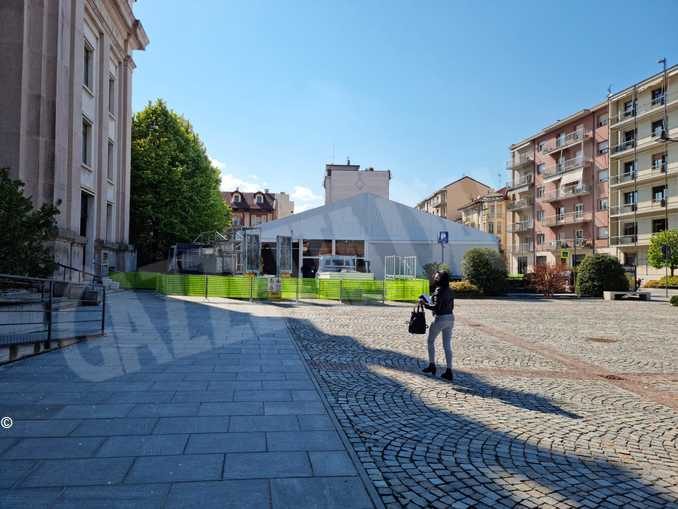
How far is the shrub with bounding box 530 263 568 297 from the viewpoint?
27781 millimetres

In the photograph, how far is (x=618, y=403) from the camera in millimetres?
6027

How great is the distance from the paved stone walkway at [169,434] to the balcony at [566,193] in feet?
172

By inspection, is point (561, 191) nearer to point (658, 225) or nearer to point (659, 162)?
point (659, 162)

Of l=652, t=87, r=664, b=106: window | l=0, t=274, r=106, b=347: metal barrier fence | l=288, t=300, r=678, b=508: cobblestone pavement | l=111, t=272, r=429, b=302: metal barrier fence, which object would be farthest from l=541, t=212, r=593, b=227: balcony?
l=0, t=274, r=106, b=347: metal barrier fence

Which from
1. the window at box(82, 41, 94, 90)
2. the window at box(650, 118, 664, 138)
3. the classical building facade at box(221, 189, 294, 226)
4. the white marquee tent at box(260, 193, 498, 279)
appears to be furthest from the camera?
the classical building facade at box(221, 189, 294, 226)

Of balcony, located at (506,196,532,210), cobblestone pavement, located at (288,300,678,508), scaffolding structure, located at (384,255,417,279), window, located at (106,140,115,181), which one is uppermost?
balcony, located at (506,196,532,210)

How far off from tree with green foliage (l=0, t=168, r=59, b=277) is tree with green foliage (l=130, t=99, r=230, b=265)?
1004 inches

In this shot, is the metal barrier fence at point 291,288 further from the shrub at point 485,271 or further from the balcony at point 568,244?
the balcony at point 568,244

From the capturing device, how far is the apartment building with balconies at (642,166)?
141 feet

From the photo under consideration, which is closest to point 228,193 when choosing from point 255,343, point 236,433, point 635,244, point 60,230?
point 635,244

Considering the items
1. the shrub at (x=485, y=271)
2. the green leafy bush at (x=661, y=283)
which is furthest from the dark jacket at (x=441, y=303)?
the green leafy bush at (x=661, y=283)

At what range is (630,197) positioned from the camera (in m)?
48.2

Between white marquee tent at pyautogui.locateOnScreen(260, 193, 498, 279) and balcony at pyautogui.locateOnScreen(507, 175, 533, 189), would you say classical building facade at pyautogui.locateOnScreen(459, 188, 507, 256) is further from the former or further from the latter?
white marquee tent at pyautogui.locateOnScreen(260, 193, 498, 279)

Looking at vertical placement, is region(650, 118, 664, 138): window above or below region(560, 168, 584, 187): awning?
above
